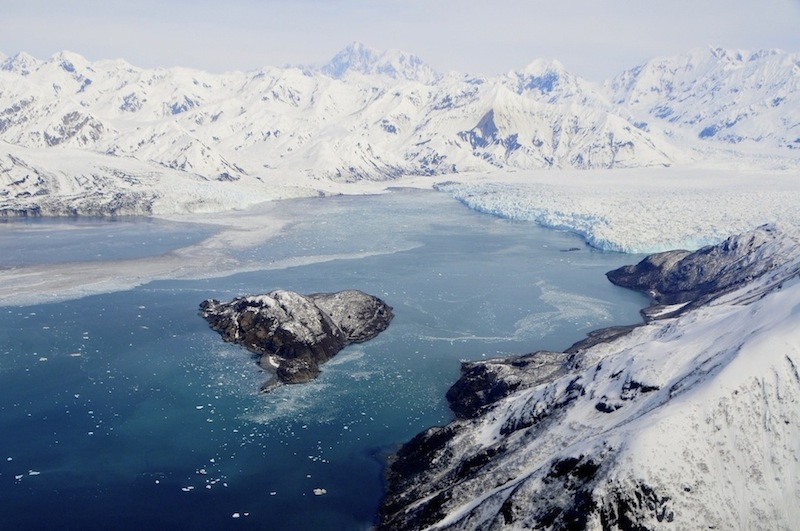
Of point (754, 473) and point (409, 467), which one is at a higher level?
point (754, 473)

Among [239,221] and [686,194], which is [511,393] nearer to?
[239,221]

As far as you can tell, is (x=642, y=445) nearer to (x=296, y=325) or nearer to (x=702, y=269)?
(x=296, y=325)

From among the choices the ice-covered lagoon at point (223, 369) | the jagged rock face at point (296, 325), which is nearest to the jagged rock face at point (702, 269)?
the ice-covered lagoon at point (223, 369)

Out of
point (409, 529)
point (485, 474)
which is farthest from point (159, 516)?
point (485, 474)

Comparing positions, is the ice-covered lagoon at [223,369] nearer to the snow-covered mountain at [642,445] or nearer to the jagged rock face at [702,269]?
the jagged rock face at [702,269]

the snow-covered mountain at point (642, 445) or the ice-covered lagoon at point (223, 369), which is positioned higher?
the snow-covered mountain at point (642, 445)

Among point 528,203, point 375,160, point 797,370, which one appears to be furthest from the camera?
point 375,160
